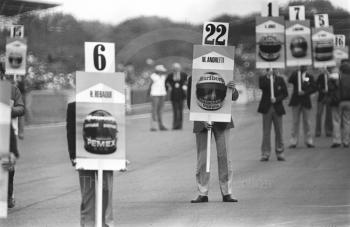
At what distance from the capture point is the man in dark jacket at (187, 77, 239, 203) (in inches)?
549

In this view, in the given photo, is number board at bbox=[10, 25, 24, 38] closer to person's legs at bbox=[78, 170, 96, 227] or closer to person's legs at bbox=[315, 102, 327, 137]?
person's legs at bbox=[315, 102, 327, 137]

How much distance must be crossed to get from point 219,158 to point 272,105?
6.27 metres

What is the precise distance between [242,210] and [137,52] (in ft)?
100

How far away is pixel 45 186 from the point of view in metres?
16.8

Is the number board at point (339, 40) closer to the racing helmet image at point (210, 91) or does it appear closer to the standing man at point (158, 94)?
the standing man at point (158, 94)

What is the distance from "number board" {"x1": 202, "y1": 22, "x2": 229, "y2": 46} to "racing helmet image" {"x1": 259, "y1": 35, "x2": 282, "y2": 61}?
6.36 meters

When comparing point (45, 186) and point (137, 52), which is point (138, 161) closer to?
point (45, 186)

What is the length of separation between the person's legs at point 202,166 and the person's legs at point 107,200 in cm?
333

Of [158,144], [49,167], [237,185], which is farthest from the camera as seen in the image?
[158,144]

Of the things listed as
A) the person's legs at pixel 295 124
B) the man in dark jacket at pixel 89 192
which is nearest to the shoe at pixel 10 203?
the man in dark jacket at pixel 89 192

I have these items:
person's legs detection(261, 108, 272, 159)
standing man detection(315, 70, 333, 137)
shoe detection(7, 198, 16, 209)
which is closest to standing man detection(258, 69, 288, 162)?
person's legs detection(261, 108, 272, 159)

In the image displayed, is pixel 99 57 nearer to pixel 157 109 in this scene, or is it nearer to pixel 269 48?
pixel 269 48

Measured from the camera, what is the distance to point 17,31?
2803cm

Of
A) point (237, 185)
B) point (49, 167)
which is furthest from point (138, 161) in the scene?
point (237, 185)
